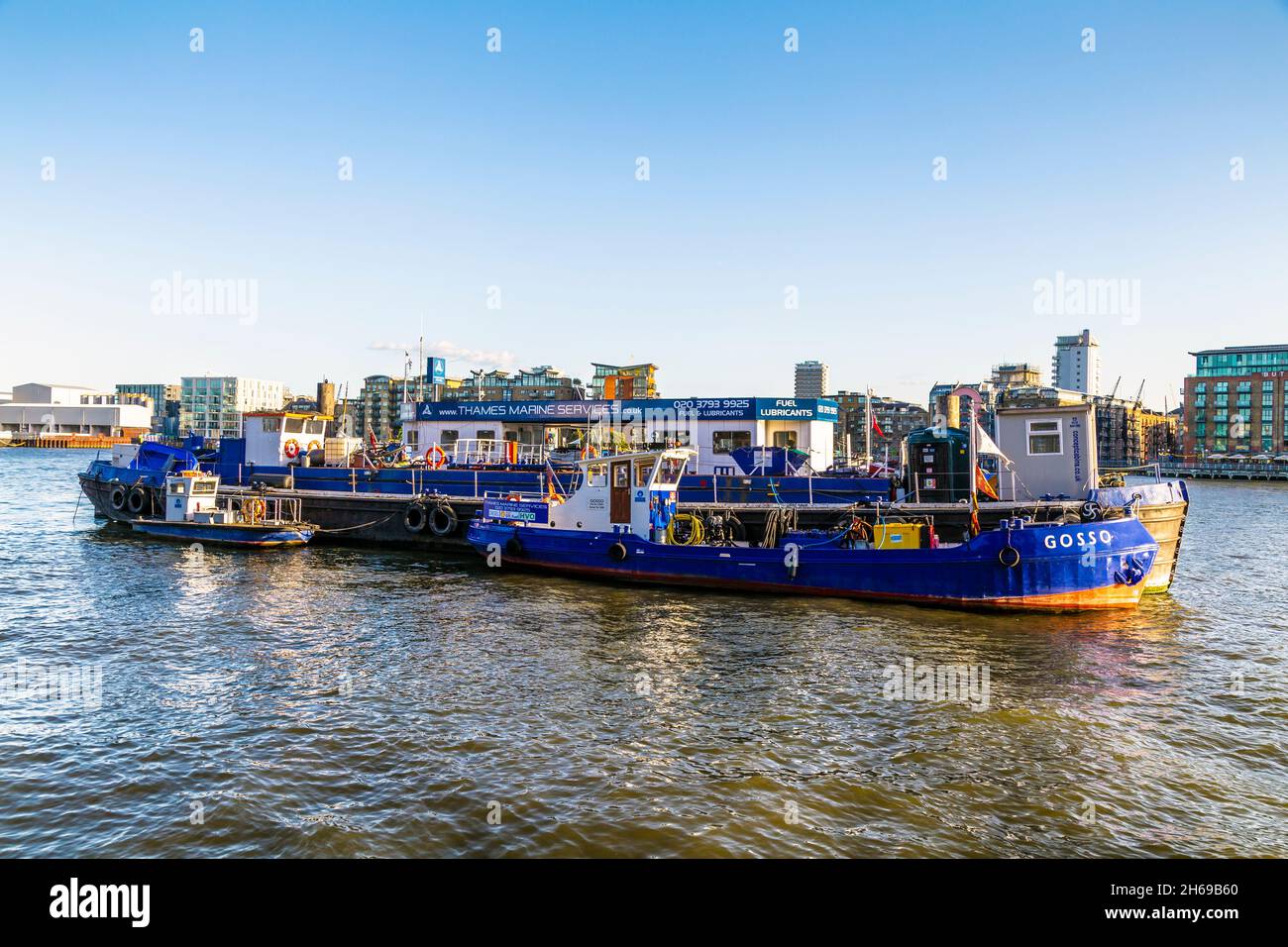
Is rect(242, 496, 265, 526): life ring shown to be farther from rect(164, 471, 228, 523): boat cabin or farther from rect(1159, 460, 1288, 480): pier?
rect(1159, 460, 1288, 480): pier

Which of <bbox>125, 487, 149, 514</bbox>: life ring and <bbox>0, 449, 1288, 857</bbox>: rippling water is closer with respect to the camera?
<bbox>0, 449, 1288, 857</bbox>: rippling water

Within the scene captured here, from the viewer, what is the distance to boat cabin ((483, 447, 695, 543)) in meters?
26.5

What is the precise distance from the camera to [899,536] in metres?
23.3

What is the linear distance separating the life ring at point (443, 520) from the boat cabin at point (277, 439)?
12.5 meters

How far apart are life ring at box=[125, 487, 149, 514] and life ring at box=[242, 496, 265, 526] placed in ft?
21.4

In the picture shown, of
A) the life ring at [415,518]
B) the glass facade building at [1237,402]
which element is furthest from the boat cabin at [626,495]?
the glass facade building at [1237,402]

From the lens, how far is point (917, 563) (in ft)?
73.7

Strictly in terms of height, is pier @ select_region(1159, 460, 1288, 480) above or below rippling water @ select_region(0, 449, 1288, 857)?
above

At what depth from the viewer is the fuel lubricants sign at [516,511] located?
96.6 feet

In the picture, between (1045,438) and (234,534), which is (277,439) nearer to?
(234,534)

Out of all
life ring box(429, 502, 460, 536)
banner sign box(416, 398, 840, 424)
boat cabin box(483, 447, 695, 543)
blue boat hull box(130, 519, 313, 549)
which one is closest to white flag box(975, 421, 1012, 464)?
boat cabin box(483, 447, 695, 543)

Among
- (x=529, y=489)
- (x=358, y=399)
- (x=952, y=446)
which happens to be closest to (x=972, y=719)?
(x=952, y=446)

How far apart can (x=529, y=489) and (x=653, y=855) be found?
28809 millimetres
